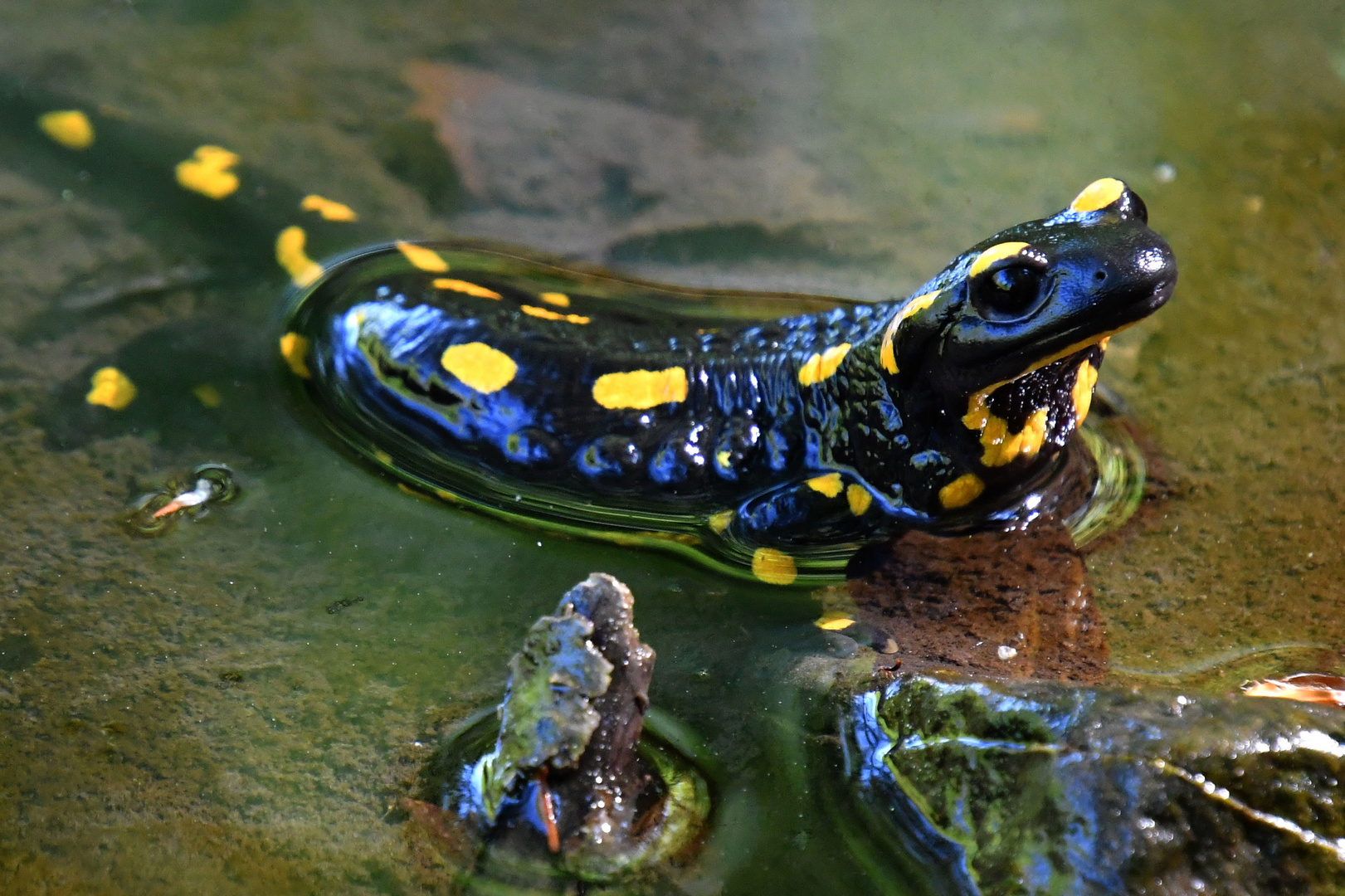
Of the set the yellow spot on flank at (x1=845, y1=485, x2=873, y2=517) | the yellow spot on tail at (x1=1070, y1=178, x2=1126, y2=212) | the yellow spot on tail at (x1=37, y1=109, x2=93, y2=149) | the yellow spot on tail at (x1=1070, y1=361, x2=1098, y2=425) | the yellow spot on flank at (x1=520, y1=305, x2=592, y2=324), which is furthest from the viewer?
the yellow spot on tail at (x1=37, y1=109, x2=93, y2=149)

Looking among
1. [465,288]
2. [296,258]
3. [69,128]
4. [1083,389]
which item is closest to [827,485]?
[1083,389]

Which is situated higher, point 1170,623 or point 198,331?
point 1170,623

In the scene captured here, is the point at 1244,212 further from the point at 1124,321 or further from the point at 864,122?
the point at 1124,321

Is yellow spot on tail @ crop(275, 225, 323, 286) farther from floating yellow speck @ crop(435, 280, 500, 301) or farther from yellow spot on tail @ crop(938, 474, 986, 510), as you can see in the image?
yellow spot on tail @ crop(938, 474, 986, 510)

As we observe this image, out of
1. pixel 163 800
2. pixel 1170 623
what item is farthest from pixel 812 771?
pixel 163 800

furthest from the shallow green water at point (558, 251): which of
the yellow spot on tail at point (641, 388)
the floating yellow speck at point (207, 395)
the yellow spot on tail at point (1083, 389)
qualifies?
the yellow spot on tail at point (641, 388)

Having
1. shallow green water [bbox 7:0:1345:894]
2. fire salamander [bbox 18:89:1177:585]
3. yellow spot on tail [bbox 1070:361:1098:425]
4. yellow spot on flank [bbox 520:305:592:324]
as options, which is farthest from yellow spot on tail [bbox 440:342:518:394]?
yellow spot on tail [bbox 1070:361:1098:425]
